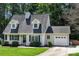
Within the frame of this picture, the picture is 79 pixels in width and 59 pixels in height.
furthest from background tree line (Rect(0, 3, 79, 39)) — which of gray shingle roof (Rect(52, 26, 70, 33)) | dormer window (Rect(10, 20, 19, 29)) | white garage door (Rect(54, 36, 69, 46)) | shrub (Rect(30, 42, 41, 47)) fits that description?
shrub (Rect(30, 42, 41, 47))

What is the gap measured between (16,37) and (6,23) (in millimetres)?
489

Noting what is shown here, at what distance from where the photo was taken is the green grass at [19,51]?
8930mm

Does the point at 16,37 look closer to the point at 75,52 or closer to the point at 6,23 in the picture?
the point at 6,23

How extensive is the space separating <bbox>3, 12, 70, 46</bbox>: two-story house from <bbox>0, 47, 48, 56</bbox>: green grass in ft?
0.67

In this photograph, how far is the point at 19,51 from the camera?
9.03 meters

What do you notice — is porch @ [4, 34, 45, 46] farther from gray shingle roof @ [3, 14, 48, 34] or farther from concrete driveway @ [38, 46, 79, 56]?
concrete driveway @ [38, 46, 79, 56]

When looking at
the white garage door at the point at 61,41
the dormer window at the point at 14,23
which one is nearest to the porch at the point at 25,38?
the dormer window at the point at 14,23

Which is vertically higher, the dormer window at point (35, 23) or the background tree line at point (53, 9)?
the background tree line at point (53, 9)

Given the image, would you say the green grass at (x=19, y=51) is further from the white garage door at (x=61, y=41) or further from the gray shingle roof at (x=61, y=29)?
the gray shingle roof at (x=61, y=29)

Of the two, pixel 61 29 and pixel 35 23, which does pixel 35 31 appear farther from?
pixel 61 29

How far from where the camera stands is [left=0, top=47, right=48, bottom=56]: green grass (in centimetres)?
893

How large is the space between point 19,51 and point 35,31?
72 cm

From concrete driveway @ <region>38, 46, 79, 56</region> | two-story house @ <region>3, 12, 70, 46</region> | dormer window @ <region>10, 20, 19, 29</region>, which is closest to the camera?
concrete driveway @ <region>38, 46, 79, 56</region>

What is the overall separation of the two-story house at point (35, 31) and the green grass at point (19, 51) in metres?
0.20
